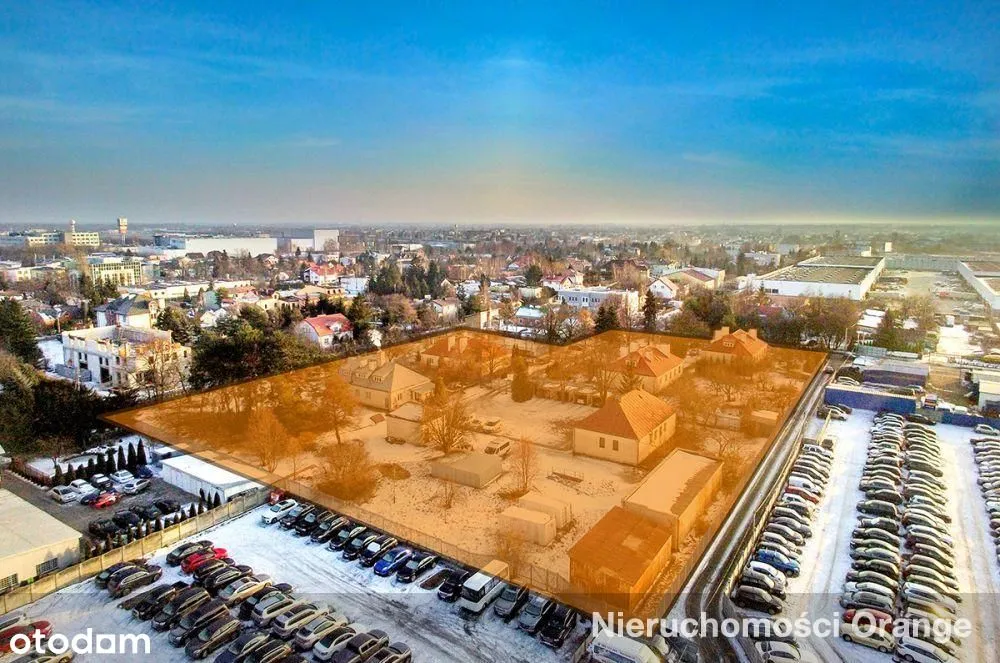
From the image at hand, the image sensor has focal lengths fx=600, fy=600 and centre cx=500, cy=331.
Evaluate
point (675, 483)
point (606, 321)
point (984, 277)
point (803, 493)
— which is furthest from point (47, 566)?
point (984, 277)

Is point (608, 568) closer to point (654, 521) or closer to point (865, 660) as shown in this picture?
point (654, 521)

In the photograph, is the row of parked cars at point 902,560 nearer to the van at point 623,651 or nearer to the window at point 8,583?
the van at point 623,651

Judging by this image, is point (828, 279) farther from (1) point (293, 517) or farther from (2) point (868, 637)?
(1) point (293, 517)

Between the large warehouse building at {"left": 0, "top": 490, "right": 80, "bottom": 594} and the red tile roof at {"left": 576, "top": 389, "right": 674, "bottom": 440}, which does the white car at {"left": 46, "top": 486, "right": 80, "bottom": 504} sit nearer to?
the large warehouse building at {"left": 0, "top": 490, "right": 80, "bottom": 594}

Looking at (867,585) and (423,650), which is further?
(867,585)

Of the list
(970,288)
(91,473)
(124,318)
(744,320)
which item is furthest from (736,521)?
(970,288)

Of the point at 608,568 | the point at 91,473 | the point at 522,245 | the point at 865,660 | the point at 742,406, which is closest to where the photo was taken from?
the point at 865,660
